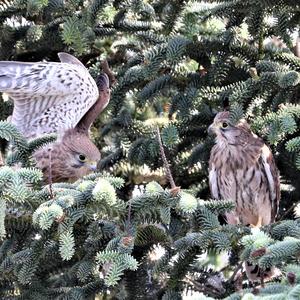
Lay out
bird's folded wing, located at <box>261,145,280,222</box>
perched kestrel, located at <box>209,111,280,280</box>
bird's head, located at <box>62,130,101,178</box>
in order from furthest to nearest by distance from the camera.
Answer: perched kestrel, located at <box>209,111,280,280</box>, bird's head, located at <box>62,130,101,178</box>, bird's folded wing, located at <box>261,145,280,222</box>

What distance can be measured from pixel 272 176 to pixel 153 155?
907mm

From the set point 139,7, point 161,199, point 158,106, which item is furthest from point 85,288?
point 158,106

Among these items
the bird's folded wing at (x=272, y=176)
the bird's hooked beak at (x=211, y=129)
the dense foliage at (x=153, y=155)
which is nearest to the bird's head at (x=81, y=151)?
the dense foliage at (x=153, y=155)

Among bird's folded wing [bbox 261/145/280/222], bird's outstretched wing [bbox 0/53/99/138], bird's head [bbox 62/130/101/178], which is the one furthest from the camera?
bird's head [bbox 62/130/101/178]

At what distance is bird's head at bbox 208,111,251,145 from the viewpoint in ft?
19.8

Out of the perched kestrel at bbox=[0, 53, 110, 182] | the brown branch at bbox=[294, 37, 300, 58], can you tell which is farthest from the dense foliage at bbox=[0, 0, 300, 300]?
the perched kestrel at bbox=[0, 53, 110, 182]

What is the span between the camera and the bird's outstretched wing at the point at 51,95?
5.97 m

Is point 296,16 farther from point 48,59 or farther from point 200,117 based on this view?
point 48,59

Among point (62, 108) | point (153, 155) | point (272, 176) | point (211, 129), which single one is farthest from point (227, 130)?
point (62, 108)

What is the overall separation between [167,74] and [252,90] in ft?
2.57

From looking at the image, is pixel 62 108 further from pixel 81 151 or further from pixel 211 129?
pixel 211 129

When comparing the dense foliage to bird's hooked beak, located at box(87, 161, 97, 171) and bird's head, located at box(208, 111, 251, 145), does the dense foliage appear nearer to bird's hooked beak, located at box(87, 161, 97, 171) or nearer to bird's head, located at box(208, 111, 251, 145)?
bird's head, located at box(208, 111, 251, 145)

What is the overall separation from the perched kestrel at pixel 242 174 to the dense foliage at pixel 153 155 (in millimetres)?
127

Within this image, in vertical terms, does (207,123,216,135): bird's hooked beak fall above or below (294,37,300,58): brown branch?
below
